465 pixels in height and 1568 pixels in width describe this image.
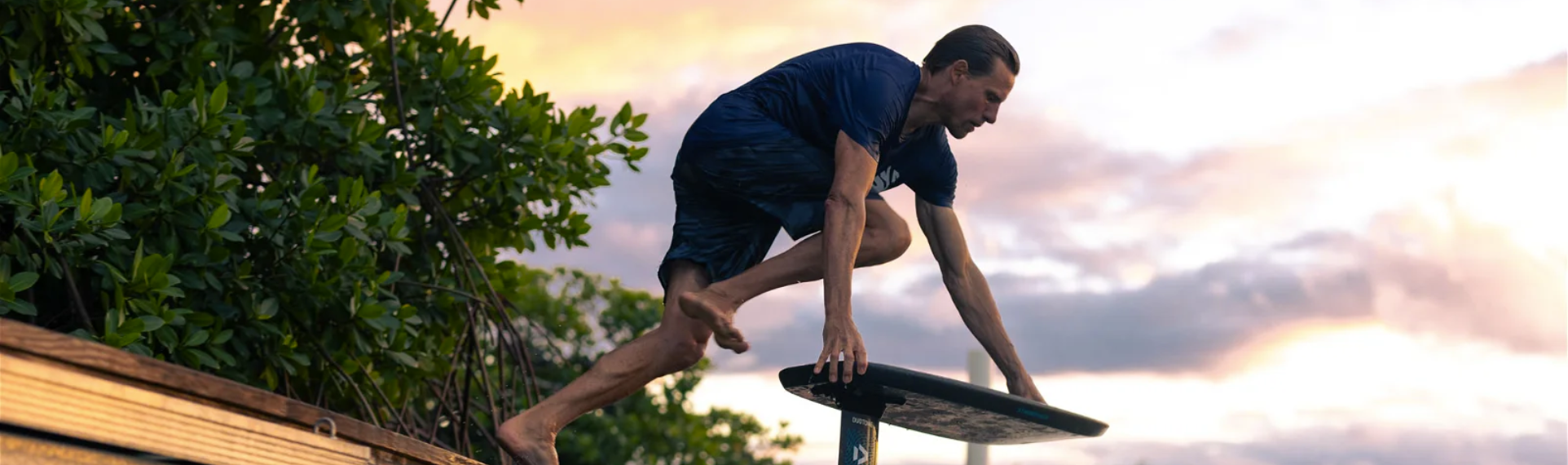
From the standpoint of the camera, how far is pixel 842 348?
3.46 m

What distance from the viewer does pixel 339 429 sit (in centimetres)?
262

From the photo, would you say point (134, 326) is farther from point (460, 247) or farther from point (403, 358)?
point (460, 247)

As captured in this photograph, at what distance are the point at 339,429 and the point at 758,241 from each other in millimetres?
1681

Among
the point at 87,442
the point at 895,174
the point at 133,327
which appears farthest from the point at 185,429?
the point at 133,327

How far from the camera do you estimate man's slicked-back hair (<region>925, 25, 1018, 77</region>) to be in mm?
3850

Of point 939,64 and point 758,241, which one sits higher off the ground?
point 939,64

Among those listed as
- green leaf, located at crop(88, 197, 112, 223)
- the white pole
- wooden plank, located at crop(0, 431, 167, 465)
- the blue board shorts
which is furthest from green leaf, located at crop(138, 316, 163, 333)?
the white pole

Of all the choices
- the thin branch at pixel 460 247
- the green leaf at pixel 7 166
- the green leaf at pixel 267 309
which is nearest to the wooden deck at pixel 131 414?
the green leaf at pixel 7 166

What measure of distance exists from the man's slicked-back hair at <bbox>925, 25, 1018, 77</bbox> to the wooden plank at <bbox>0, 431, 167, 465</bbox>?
231 centimetres

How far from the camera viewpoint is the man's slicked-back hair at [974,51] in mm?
3850

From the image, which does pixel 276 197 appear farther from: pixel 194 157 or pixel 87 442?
pixel 87 442

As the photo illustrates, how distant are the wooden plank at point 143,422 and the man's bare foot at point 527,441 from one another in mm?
1298

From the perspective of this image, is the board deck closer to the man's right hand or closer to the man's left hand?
the man's right hand

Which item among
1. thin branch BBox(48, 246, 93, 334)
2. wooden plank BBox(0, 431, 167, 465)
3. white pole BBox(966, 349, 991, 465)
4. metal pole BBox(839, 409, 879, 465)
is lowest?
wooden plank BBox(0, 431, 167, 465)
